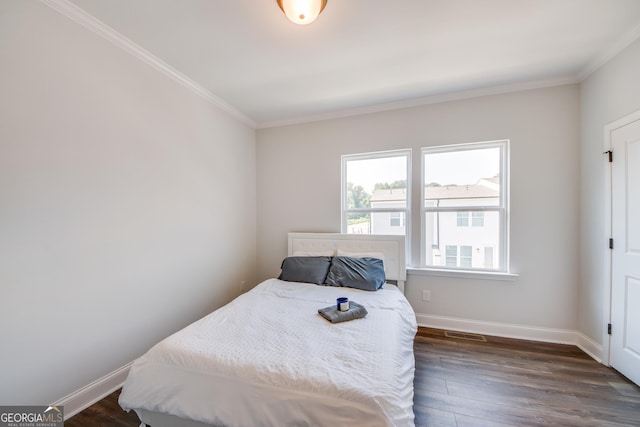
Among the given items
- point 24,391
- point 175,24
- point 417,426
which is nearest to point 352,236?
point 417,426

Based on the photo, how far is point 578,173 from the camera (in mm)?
2404

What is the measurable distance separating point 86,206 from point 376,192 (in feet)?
9.09

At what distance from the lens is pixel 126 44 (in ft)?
6.22

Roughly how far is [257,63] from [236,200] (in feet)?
5.39

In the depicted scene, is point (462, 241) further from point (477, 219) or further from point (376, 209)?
point (376, 209)

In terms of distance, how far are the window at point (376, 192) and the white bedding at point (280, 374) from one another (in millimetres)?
1538

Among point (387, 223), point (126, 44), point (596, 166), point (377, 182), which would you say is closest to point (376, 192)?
point (377, 182)

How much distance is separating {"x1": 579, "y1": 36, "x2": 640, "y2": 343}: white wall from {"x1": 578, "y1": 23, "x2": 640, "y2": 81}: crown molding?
0.03 metres

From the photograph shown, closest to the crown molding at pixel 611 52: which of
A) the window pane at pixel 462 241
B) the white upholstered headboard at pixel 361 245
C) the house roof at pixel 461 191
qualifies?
the house roof at pixel 461 191

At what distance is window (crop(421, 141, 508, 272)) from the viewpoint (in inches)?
106

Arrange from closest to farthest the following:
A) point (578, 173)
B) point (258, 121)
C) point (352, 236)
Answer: point (578, 173) → point (352, 236) → point (258, 121)

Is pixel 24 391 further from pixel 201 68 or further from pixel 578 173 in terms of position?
pixel 578 173

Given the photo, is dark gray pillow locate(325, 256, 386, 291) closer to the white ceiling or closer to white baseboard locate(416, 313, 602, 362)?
white baseboard locate(416, 313, 602, 362)

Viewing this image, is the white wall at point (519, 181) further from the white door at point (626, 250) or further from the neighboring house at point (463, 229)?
the white door at point (626, 250)
